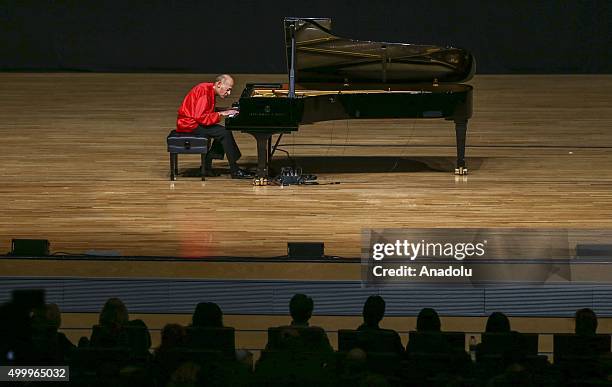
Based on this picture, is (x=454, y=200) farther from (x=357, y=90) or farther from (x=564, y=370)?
(x=564, y=370)

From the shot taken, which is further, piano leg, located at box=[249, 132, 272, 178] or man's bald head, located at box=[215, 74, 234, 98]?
man's bald head, located at box=[215, 74, 234, 98]

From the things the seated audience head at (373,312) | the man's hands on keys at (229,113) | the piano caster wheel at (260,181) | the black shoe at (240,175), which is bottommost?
the seated audience head at (373,312)

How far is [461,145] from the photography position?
35.8ft

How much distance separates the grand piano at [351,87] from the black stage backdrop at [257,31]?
6.92 m

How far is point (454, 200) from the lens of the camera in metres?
10.0

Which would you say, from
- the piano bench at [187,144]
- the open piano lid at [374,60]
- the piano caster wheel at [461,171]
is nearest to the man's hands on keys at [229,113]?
the piano bench at [187,144]

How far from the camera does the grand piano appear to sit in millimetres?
10320

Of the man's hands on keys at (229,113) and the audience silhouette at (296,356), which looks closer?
the audience silhouette at (296,356)

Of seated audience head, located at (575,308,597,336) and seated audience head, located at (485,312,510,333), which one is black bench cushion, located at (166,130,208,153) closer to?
seated audience head, located at (485,312,510,333)

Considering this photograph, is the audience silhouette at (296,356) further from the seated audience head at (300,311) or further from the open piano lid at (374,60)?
the open piano lid at (374,60)

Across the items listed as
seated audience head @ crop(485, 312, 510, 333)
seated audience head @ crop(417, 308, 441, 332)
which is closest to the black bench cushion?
seated audience head @ crop(417, 308, 441, 332)

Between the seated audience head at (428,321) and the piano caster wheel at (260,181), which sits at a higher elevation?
the piano caster wheel at (260,181)

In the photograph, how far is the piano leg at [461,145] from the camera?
10703 mm

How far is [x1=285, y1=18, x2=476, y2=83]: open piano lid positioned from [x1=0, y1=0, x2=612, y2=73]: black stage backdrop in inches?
277
